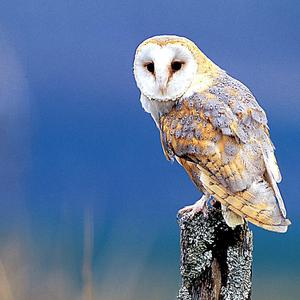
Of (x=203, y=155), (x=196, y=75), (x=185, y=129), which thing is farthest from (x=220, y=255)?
(x=196, y=75)

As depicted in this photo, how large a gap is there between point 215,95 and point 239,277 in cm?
51

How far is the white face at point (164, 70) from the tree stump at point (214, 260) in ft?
1.32

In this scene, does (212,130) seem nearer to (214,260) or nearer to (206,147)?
(206,147)

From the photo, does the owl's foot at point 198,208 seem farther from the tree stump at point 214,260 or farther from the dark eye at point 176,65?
the dark eye at point 176,65

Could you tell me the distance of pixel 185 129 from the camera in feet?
4.74

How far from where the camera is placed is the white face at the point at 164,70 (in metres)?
1.41

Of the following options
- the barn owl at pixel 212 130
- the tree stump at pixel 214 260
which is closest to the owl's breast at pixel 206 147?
the barn owl at pixel 212 130

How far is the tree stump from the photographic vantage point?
46.9 inches

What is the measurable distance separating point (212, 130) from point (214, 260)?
0.36m

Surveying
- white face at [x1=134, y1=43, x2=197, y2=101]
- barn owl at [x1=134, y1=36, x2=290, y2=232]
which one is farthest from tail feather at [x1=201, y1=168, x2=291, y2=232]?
white face at [x1=134, y1=43, x2=197, y2=101]

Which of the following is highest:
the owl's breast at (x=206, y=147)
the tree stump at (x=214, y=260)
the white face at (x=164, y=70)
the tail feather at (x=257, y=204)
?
the white face at (x=164, y=70)

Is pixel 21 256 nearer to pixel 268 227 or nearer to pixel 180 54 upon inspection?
pixel 268 227

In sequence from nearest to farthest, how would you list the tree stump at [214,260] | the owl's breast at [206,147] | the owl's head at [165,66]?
the tree stump at [214,260] < the owl's breast at [206,147] < the owl's head at [165,66]

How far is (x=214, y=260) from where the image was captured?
1205 mm
